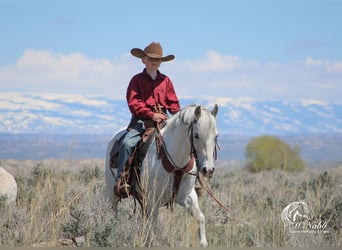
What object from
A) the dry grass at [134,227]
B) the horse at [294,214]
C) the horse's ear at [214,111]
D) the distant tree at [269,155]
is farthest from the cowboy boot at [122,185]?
the distant tree at [269,155]

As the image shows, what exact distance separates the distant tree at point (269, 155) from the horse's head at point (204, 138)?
102 feet

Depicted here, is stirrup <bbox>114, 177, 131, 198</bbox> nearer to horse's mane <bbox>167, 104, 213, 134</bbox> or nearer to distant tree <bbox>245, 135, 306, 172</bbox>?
horse's mane <bbox>167, 104, 213, 134</bbox>

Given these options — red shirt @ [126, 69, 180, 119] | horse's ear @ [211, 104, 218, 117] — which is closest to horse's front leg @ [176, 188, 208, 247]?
horse's ear @ [211, 104, 218, 117]

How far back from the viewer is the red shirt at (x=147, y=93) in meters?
9.26

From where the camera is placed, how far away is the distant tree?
1610 inches

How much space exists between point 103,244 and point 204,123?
1.86 m

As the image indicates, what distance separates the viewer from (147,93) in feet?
30.6

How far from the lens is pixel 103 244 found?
324 inches

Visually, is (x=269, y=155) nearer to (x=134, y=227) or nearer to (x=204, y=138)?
(x=134, y=227)

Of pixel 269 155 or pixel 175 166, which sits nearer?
pixel 175 166

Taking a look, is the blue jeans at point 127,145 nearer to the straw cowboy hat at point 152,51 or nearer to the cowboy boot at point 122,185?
the cowboy boot at point 122,185

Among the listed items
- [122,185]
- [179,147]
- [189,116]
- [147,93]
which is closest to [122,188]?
[122,185]

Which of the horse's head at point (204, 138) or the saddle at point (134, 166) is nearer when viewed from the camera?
the horse's head at point (204, 138)

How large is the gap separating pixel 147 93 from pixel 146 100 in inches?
3.8
